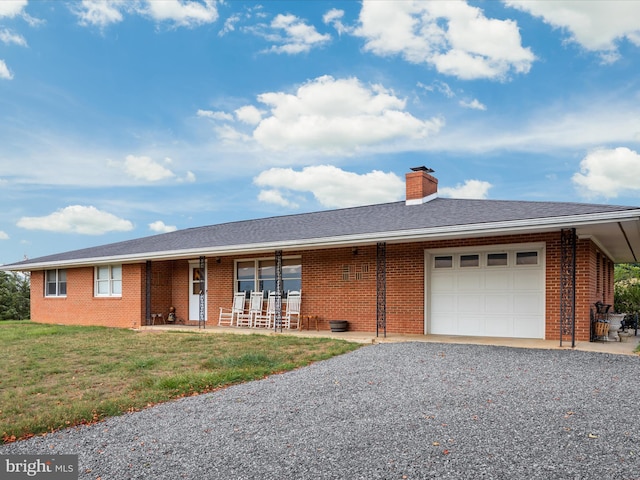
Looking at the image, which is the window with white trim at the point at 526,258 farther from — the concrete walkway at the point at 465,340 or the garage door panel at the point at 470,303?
the concrete walkway at the point at 465,340

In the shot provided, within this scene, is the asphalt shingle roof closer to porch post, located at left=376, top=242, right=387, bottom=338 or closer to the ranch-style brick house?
the ranch-style brick house

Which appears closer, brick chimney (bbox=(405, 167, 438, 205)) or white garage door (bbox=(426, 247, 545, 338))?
white garage door (bbox=(426, 247, 545, 338))

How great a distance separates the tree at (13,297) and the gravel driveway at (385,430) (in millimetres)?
26151

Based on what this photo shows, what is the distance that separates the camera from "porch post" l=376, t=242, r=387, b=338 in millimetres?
12776

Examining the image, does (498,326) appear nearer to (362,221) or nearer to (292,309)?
(362,221)

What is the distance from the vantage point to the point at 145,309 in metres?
18.0

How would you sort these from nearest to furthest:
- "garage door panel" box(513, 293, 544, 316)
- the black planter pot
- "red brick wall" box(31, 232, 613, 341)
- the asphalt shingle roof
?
1. the asphalt shingle roof
2. "red brick wall" box(31, 232, 613, 341)
3. "garage door panel" box(513, 293, 544, 316)
4. the black planter pot

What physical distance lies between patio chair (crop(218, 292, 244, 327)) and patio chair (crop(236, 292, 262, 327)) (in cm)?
18

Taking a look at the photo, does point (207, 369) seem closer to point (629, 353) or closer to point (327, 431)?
point (327, 431)

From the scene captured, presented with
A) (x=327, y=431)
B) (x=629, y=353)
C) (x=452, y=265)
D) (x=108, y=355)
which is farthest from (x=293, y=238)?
(x=327, y=431)

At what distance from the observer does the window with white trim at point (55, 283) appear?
21.2 m

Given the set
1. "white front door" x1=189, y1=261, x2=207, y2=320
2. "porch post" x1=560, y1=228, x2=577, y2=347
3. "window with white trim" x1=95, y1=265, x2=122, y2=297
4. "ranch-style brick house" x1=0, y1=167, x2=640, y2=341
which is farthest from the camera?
"window with white trim" x1=95, y1=265, x2=122, y2=297

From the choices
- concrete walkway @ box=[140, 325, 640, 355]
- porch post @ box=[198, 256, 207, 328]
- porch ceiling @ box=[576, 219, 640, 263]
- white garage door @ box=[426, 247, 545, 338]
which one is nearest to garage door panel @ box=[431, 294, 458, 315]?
white garage door @ box=[426, 247, 545, 338]

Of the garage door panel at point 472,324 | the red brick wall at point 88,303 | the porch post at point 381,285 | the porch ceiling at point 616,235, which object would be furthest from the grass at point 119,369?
the porch ceiling at point 616,235
